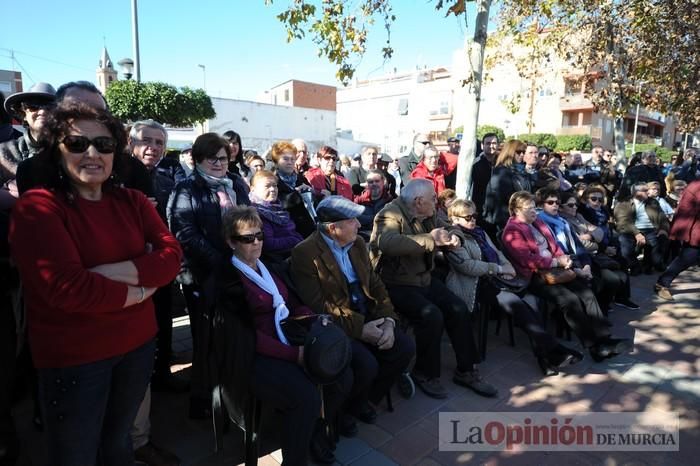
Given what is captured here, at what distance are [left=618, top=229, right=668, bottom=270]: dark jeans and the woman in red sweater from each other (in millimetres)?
6796

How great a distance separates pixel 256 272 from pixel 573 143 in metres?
38.7

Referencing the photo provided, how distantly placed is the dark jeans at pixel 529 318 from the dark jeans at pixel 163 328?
9.28 feet

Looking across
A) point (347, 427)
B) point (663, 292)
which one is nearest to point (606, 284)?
point (663, 292)

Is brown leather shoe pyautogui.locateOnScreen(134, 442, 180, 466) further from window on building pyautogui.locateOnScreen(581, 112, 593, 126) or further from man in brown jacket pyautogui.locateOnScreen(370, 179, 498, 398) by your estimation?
window on building pyautogui.locateOnScreen(581, 112, 593, 126)

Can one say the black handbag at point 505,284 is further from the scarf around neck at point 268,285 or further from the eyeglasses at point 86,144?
the eyeglasses at point 86,144

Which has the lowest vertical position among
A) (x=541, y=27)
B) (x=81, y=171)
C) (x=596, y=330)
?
(x=596, y=330)

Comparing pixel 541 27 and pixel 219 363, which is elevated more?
pixel 541 27

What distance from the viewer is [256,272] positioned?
2.56m

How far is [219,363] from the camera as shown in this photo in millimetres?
2400

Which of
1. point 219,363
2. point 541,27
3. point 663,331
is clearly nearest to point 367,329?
point 219,363

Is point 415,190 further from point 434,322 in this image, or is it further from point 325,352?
point 325,352

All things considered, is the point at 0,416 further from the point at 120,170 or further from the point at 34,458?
the point at 120,170

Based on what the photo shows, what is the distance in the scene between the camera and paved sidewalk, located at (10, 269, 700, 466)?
262cm

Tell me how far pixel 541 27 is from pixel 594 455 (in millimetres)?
8203
